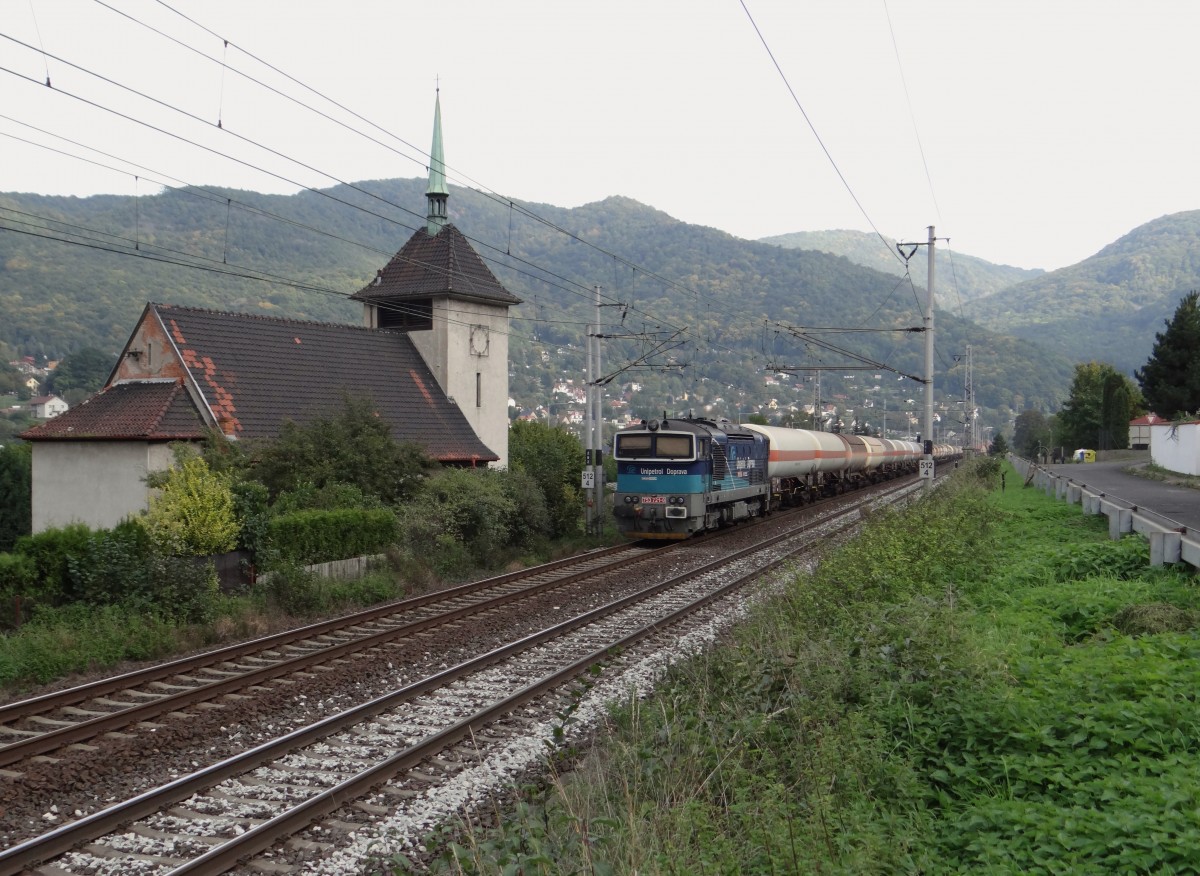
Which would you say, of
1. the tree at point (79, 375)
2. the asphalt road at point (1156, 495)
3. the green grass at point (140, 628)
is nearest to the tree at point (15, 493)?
the green grass at point (140, 628)

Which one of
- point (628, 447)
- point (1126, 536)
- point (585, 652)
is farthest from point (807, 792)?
point (628, 447)

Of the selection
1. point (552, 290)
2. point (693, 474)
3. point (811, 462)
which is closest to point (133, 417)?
point (693, 474)

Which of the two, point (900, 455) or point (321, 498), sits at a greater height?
point (321, 498)

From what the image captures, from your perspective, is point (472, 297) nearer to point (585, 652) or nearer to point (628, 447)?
point (628, 447)

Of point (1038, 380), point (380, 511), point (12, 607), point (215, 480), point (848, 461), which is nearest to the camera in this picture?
point (12, 607)

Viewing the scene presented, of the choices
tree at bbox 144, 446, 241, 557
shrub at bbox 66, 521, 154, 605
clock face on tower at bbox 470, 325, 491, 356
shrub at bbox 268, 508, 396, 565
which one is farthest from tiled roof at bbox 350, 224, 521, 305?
shrub at bbox 66, 521, 154, 605

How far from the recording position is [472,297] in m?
36.9

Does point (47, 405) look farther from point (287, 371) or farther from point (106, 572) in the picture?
point (106, 572)

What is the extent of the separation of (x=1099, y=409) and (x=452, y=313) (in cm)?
6336

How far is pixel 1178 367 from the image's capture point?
60281 mm

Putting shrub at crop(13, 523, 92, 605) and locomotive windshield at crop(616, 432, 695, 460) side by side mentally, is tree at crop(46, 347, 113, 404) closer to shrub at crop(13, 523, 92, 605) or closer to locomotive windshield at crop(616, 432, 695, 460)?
locomotive windshield at crop(616, 432, 695, 460)

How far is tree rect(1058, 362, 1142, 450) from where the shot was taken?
7238cm

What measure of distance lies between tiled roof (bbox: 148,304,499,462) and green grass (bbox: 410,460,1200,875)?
1698 centimetres

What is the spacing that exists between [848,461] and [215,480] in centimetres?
3499
